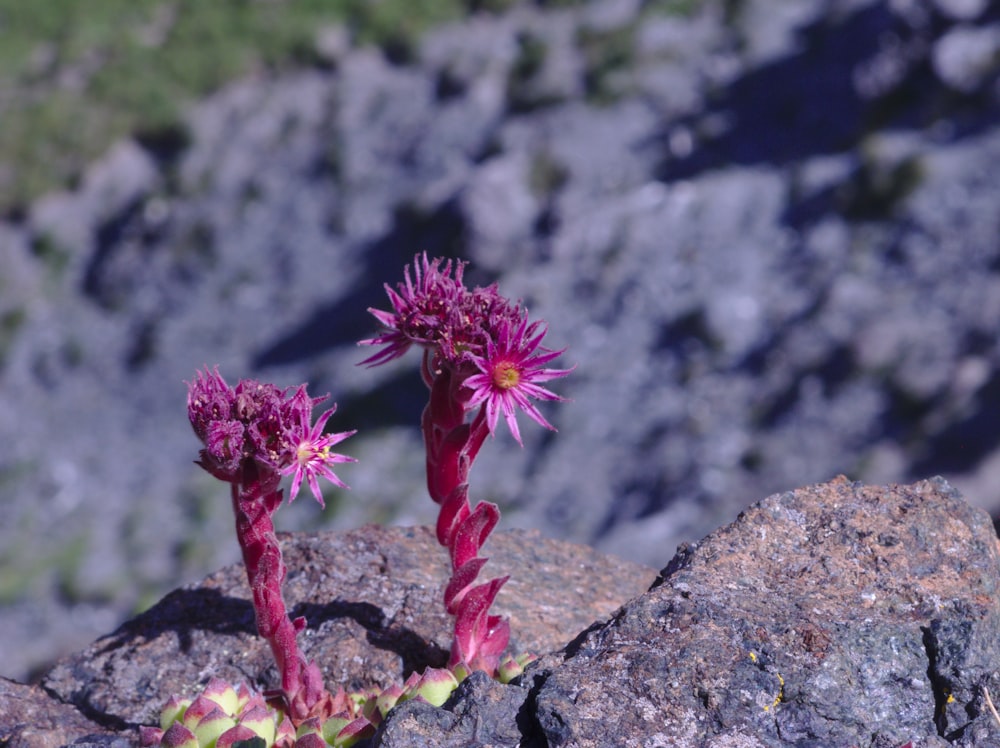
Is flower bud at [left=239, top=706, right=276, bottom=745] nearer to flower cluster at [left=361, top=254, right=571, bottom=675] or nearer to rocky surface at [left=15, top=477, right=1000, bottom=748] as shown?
rocky surface at [left=15, top=477, right=1000, bottom=748]

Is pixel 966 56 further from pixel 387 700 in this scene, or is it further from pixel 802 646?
pixel 387 700

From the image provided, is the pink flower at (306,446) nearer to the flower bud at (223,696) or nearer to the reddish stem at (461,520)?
the reddish stem at (461,520)

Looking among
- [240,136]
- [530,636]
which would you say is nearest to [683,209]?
[240,136]

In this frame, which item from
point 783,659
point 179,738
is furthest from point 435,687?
point 783,659

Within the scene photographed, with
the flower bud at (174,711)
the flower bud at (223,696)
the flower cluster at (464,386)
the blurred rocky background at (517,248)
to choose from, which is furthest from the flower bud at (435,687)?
the blurred rocky background at (517,248)

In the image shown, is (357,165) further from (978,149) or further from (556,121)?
(978,149)

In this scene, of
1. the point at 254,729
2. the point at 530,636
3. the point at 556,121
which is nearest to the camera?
the point at 254,729

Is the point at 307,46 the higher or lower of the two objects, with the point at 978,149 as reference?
higher
